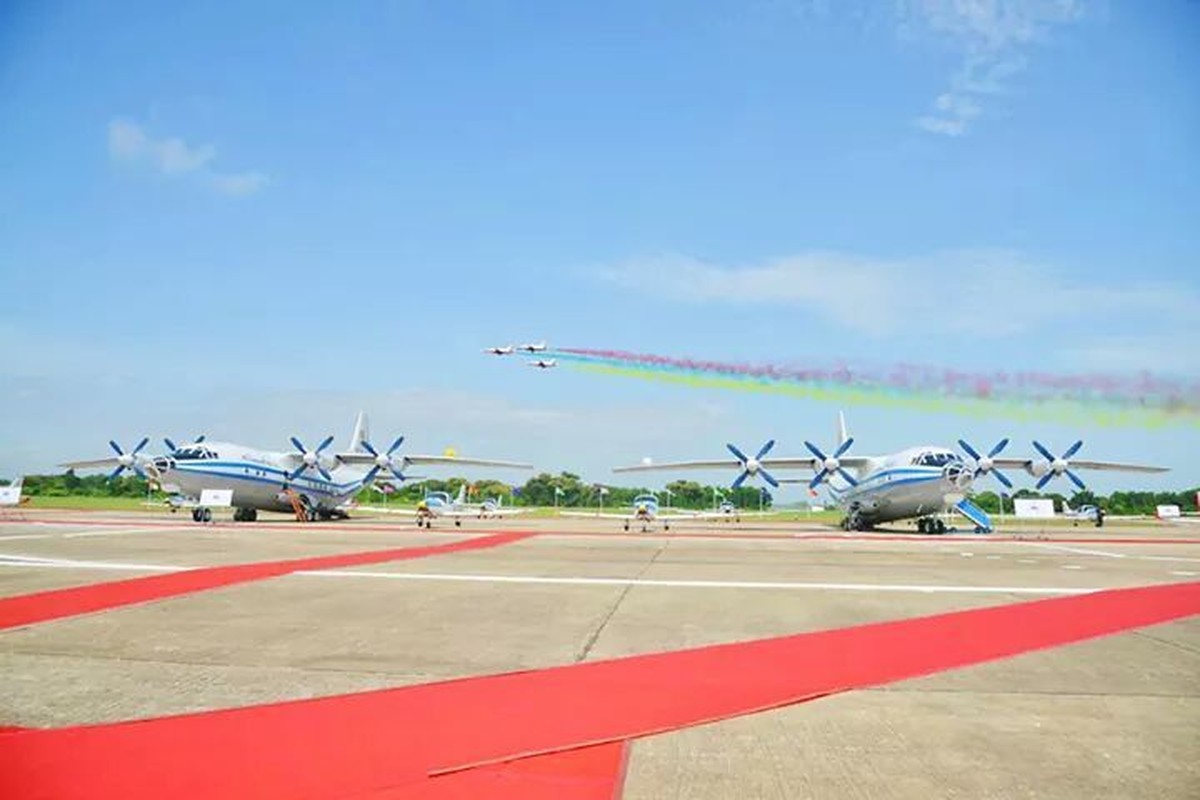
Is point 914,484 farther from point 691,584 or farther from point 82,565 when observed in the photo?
point 82,565

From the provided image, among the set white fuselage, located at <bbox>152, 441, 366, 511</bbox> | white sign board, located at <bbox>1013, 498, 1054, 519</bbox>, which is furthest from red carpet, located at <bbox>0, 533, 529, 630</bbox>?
white sign board, located at <bbox>1013, 498, 1054, 519</bbox>

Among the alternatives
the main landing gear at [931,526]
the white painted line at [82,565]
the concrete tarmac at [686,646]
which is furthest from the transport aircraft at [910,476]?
the white painted line at [82,565]

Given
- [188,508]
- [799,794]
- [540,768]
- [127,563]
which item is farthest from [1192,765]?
[188,508]

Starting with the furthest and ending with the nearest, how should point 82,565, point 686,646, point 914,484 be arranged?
point 914,484 < point 82,565 < point 686,646

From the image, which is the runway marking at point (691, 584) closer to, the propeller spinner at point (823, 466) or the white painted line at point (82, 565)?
the white painted line at point (82, 565)

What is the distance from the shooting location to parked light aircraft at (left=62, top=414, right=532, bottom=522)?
36.5m

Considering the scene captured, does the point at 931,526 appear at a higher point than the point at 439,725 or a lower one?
lower

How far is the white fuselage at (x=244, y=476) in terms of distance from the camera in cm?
3631

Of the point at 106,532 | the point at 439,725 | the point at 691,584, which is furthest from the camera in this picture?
the point at 106,532

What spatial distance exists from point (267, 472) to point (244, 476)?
5.54 feet

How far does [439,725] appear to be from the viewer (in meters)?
5.02

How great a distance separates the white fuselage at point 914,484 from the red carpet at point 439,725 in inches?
1110

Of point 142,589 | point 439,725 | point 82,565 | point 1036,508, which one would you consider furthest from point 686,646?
point 1036,508

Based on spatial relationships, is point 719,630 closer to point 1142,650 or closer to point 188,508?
point 1142,650
